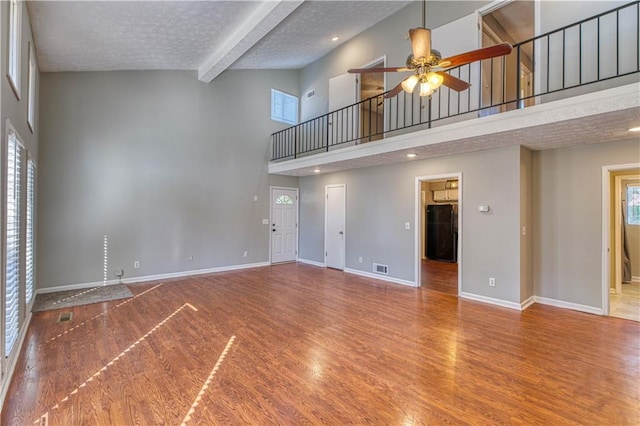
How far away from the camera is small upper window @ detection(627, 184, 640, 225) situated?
609cm

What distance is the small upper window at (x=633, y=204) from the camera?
6086 mm

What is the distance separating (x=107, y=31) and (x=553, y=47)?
6.25m

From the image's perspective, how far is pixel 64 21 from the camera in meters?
3.77

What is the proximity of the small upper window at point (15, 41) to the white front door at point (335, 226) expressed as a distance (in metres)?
5.55

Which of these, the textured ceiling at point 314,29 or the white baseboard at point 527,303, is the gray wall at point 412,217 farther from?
the textured ceiling at point 314,29

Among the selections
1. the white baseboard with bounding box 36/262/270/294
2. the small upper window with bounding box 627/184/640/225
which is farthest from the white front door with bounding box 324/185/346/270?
the small upper window with bounding box 627/184/640/225

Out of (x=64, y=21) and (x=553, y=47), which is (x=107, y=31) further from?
(x=553, y=47)

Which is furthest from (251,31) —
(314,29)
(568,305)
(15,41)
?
(568,305)

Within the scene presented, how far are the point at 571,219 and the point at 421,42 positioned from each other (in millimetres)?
3659

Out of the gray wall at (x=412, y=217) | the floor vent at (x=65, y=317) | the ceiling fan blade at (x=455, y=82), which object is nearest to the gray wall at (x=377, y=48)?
the gray wall at (x=412, y=217)

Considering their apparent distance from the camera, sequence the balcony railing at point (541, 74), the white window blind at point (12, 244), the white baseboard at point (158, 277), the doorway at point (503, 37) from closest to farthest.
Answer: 1. the white window blind at point (12, 244)
2. the balcony railing at point (541, 74)
3. the doorway at point (503, 37)
4. the white baseboard at point (158, 277)

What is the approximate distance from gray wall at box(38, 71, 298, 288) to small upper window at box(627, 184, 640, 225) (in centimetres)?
768

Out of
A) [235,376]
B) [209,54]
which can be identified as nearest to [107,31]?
[209,54]

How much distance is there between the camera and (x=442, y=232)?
9070 mm
